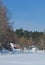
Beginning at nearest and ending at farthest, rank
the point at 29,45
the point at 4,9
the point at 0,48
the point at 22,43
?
1. the point at 4,9
2. the point at 0,48
3. the point at 22,43
4. the point at 29,45

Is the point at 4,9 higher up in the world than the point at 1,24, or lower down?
higher up

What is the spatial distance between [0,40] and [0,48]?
5289 millimetres

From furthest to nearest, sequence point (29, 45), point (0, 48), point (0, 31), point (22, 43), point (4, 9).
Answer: point (29, 45), point (22, 43), point (0, 48), point (4, 9), point (0, 31)

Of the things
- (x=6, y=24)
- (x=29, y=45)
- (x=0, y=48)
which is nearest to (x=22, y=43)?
(x=29, y=45)

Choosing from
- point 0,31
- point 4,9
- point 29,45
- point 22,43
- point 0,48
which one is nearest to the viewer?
point 0,31

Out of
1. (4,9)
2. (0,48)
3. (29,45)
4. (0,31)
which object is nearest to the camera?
(0,31)

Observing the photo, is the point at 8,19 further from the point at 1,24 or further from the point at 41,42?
the point at 41,42

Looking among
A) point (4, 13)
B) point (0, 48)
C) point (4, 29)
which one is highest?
point (4, 13)

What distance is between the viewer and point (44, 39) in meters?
51.6

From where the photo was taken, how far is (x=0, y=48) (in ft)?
119

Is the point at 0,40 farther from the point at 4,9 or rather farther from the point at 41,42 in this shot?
the point at 41,42

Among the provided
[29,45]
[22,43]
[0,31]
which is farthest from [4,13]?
[29,45]

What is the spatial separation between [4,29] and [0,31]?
1526mm

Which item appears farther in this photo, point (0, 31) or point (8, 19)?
point (8, 19)
